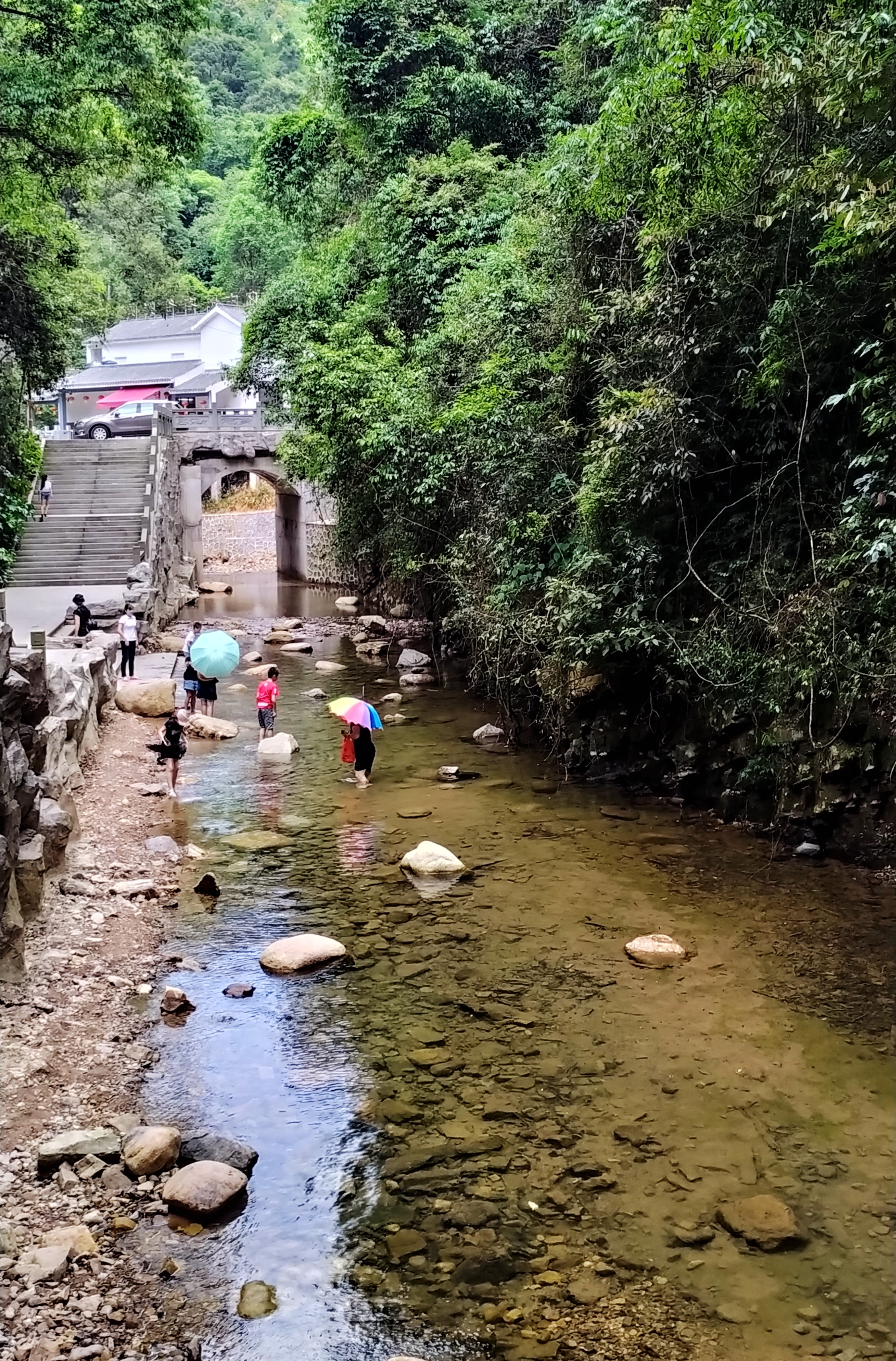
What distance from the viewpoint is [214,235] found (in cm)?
5344

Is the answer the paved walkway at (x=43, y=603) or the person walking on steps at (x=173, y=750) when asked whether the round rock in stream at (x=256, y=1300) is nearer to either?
the person walking on steps at (x=173, y=750)

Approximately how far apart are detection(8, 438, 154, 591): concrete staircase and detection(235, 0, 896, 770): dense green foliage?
8627 mm

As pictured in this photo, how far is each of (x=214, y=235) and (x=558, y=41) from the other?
35802 millimetres

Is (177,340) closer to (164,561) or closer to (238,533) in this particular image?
(238,533)

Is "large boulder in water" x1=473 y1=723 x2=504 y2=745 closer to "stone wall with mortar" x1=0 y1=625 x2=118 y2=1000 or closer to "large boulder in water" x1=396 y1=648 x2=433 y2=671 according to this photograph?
"large boulder in water" x1=396 y1=648 x2=433 y2=671

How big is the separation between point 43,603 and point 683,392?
15651 millimetres

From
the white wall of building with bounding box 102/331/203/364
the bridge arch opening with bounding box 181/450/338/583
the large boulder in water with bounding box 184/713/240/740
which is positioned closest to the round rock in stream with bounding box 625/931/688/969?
the large boulder in water with bounding box 184/713/240/740

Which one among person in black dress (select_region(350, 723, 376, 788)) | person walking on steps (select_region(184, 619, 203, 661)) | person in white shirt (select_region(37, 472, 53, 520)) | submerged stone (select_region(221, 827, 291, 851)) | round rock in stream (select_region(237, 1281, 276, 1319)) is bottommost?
round rock in stream (select_region(237, 1281, 276, 1319))

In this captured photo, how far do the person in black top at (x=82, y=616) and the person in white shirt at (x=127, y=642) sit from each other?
84 centimetres

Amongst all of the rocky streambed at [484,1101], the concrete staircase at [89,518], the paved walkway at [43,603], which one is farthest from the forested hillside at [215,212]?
the rocky streambed at [484,1101]

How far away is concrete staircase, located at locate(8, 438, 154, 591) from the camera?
78.3 ft

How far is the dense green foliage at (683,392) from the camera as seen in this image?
8.88 meters

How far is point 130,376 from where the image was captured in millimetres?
49469

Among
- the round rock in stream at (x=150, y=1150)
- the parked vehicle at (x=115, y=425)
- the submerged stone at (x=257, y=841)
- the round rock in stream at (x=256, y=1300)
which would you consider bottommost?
the round rock in stream at (x=256, y=1300)
